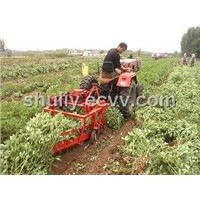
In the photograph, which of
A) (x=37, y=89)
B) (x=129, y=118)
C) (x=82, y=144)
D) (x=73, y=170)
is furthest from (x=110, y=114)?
(x=37, y=89)

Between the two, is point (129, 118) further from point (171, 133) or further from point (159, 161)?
point (159, 161)

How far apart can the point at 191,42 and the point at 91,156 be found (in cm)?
5873

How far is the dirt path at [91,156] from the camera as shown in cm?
543

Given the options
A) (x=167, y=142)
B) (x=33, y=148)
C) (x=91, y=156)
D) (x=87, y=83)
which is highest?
(x=87, y=83)

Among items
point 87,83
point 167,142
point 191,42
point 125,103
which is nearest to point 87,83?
point 87,83

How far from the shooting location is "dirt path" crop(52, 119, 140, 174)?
543 centimetres

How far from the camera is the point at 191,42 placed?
6100 centimetres

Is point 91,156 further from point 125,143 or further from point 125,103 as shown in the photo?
point 125,103

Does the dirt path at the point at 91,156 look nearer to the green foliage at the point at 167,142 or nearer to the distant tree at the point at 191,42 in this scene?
the green foliage at the point at 167,142

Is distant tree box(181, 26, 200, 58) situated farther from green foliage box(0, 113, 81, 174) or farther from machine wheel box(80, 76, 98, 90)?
green foliage box(0, 113, 81, 174)

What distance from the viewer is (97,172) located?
5320mm

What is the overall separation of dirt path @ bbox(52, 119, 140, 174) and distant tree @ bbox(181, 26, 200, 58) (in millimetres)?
51778

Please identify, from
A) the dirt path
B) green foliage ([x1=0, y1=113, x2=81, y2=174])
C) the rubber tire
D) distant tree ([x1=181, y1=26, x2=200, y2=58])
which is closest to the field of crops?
green foliage ([x1=0, y1=113, x2=81, y2=174])

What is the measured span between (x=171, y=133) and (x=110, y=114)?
1747 millimetres
